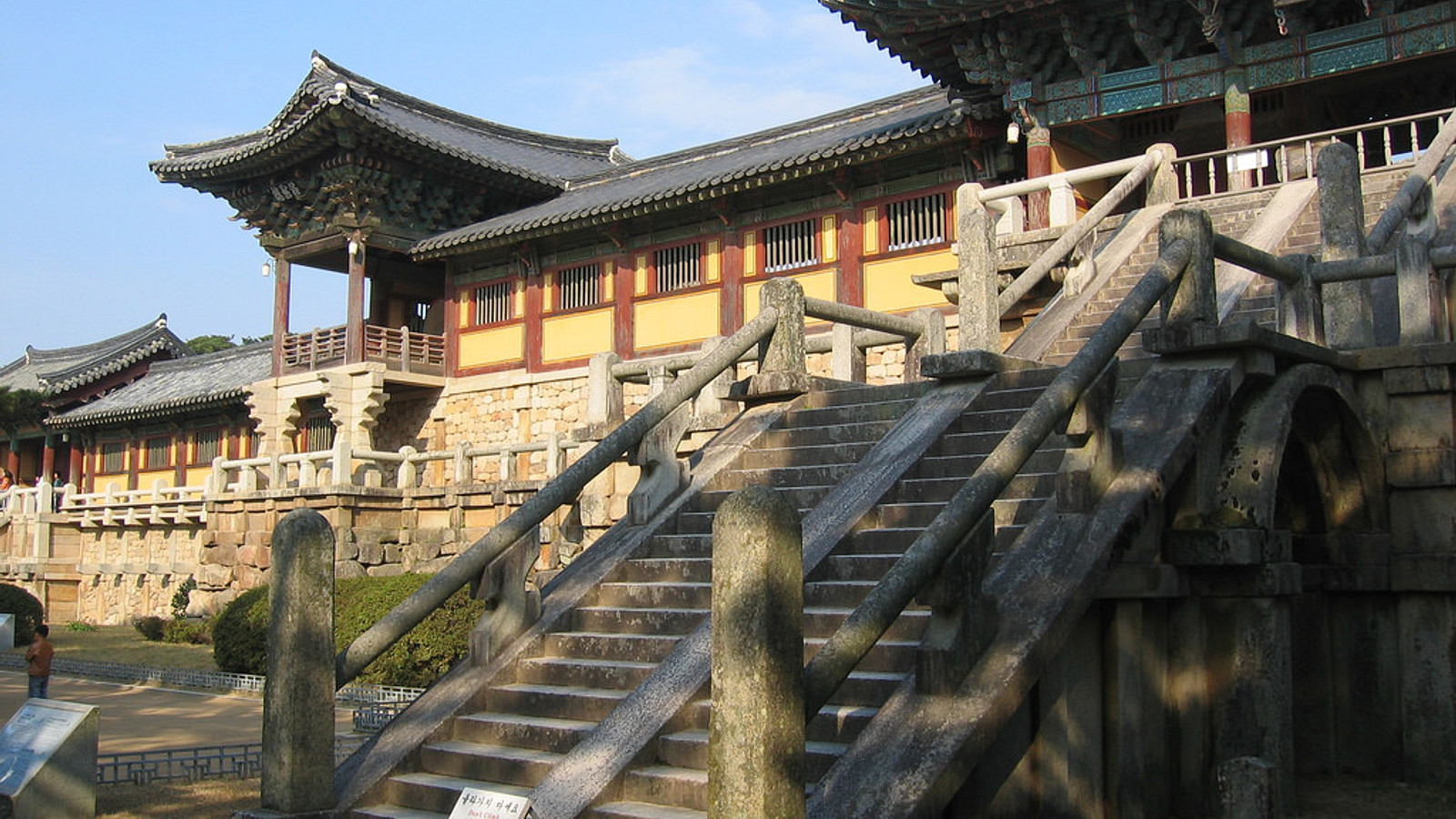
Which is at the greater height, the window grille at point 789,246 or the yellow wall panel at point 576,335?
the window grille at point 789,246

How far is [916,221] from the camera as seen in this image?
21062 mm

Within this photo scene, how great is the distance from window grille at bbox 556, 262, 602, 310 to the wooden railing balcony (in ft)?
12.7

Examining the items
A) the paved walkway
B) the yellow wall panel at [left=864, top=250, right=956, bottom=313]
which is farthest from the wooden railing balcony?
the yellow wall panel at [left=864, top=250, right=956, bottom=313]

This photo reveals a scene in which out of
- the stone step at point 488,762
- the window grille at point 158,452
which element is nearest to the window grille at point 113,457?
the window grille at point 158,452

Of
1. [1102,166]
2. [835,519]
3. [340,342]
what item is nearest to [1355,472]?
[835,519]

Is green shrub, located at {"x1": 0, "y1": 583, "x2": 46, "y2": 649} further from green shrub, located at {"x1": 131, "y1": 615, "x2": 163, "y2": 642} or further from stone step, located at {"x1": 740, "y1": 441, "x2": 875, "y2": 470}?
stone step, located at {"x1": 740, "y1": 441, "x2": 875, "y2": 470}

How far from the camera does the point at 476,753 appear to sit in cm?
676

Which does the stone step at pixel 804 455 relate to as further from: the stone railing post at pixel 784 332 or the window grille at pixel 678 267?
the window grille at pixel 678 267

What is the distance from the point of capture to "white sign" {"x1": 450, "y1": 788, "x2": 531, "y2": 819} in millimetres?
5320

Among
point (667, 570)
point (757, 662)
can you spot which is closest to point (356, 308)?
point (667, 570)

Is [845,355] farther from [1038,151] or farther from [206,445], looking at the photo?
[206,445]

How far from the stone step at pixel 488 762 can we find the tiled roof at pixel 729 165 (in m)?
14.1

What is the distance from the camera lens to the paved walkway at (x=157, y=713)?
1321cm

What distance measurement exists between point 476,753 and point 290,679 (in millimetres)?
1068
